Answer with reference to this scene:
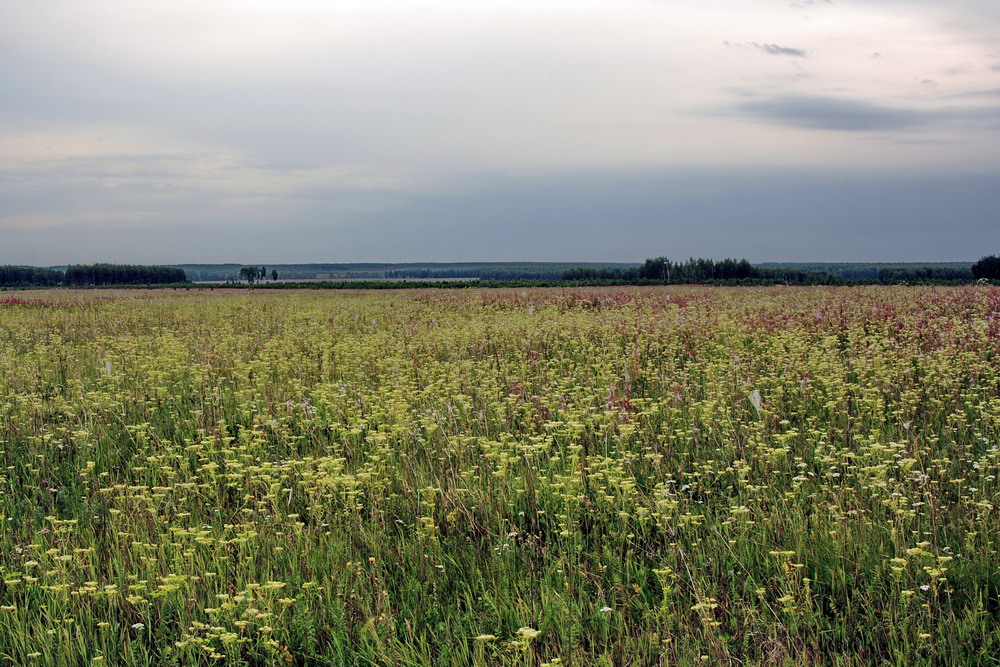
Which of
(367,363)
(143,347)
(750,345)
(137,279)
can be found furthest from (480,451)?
(137,279)

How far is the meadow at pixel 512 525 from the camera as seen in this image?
9.45ft

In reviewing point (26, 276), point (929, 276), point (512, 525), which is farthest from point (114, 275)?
point (512, 525)

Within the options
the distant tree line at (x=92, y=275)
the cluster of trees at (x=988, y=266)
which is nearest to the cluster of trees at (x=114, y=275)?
the distant tree line at (x=92, y=275)

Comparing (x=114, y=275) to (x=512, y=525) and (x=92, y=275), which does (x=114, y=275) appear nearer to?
(x=92, y=275)

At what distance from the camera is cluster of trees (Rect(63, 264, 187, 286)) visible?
168 m

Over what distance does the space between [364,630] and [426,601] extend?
0.37 metres

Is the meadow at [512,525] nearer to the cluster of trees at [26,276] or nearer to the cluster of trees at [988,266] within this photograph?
the cluster of trees at [988,266]

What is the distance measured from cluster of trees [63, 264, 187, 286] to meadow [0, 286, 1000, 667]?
7018 inches

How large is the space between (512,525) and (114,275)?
637ft

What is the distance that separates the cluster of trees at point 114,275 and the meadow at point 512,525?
585ft

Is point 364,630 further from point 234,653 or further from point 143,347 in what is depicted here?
point 143,347

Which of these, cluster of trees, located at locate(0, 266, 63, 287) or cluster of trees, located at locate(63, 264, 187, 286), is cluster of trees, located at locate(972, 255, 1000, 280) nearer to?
cluster of trees, located at locate(63, 264, 187, 286)

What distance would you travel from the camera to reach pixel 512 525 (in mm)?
3723

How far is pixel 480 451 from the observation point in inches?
208
